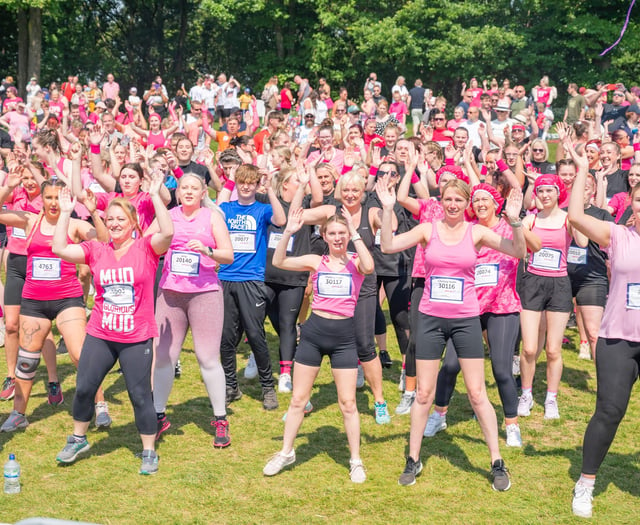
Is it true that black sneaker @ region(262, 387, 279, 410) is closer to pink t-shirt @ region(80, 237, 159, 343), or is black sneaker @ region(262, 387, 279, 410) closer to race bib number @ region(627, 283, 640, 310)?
pink t-shirt @ region(80, 237, 159, 343)

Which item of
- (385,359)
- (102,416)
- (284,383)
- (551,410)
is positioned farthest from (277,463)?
(385,359)

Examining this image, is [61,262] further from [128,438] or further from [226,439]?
[226,439]

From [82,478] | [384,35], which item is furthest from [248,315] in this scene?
[384,35]

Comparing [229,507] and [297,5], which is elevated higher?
[297,5]

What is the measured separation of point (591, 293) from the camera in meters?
7.55

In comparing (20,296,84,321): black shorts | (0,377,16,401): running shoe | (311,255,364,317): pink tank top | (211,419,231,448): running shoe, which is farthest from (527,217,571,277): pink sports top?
(0,377,16,401): running shoe

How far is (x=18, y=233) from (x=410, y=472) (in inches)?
161

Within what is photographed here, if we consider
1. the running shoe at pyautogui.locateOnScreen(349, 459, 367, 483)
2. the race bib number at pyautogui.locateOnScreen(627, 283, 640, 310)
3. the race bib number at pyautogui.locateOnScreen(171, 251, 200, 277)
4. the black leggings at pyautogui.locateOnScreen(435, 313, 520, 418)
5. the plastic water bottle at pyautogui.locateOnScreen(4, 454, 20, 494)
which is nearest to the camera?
the race bib number at pyautogui.locateOnScreen(627, 283, 640, 310)

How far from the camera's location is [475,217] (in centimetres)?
685

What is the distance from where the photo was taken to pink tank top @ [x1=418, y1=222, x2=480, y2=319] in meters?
5.71

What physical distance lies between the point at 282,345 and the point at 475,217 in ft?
7.65

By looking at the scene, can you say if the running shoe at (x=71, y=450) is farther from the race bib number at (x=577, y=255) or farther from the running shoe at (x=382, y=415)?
the race bib number at (x=577, y=255)

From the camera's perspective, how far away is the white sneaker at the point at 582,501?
546cm

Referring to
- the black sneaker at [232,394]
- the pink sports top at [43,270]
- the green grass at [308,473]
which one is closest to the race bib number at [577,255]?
the green grass at [308,473]
